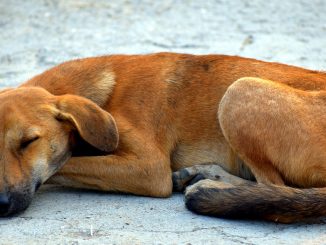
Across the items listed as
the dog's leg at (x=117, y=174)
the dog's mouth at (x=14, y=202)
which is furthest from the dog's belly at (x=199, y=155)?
the dog's mouth at (x=14, y=202)

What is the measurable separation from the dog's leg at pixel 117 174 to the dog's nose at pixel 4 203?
58 cm

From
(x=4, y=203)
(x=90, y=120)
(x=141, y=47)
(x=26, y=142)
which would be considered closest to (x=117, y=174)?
(x=90, y=120)

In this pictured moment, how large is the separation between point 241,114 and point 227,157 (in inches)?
17.5

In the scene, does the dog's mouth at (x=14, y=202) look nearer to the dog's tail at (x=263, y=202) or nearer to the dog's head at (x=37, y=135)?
the dog's head at (x=37, y=135)

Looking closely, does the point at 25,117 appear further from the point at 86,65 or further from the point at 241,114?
the point at 241,114

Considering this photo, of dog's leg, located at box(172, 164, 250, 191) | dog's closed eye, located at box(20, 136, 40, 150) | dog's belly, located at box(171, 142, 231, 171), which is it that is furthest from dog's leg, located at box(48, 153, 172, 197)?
dog's closed eye, located at box(20, 136, 40, 150)

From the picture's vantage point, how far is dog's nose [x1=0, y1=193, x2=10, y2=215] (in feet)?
15.4

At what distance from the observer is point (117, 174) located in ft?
17.3

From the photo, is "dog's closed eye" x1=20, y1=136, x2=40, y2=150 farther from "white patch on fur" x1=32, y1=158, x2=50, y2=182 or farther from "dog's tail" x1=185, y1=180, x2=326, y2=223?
"dog's tail" x1=185, y1=180, x2=326, y2=223

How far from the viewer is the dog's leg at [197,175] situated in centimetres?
539

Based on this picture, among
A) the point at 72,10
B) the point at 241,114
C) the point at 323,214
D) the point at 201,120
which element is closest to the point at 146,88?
the point at 201,120

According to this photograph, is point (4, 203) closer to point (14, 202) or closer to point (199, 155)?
point (14, 202)

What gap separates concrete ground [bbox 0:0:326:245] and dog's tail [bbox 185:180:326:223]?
0.07 metres

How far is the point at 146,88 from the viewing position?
18.2 ft
